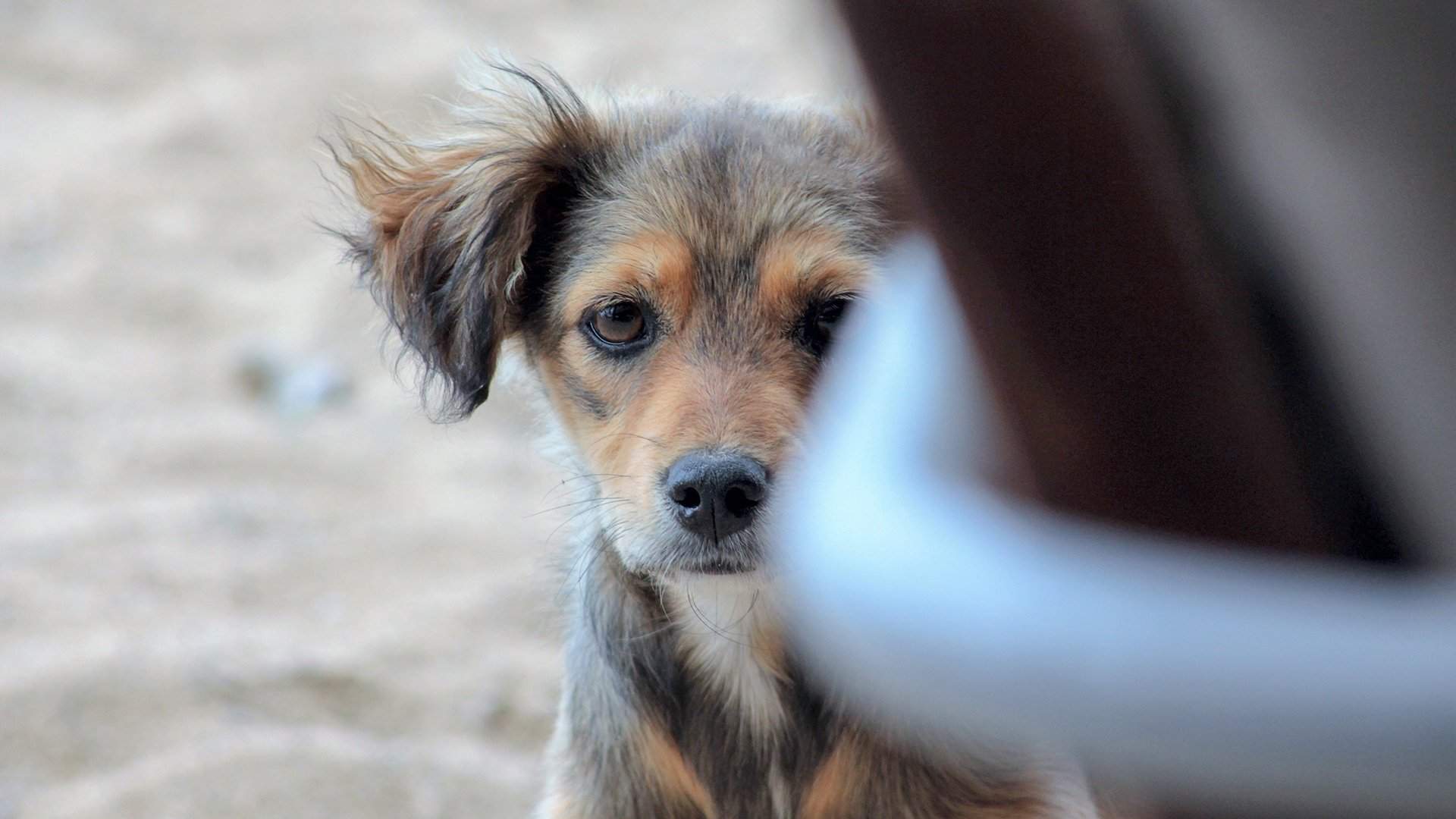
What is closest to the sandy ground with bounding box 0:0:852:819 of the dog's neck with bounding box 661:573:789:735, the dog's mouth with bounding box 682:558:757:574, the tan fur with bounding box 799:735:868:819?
the dog's neck with bounding box 661:573:789:735

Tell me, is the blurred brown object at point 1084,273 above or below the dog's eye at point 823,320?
below

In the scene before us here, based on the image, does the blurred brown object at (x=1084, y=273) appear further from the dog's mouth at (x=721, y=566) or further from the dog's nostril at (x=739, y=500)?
the dog's mouth at (x=721, y=566)

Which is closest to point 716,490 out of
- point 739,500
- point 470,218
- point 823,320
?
point 739,500

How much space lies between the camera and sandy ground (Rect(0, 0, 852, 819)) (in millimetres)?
4199

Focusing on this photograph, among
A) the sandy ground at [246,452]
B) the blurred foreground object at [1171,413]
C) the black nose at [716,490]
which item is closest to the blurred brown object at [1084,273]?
the blurred foreground object at [1171,413]

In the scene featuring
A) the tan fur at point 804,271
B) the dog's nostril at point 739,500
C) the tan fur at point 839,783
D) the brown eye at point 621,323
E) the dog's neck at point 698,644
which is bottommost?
the tan fur at point 839,783

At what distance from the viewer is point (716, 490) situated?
2.61 metres

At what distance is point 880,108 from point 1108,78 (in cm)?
15

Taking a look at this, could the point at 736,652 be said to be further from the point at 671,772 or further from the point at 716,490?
the point at 716,490

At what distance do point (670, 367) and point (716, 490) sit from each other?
1.13 ft

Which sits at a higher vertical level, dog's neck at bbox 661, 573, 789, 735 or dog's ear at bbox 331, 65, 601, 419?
dog's ear at bbox 331, 65, 601, 419

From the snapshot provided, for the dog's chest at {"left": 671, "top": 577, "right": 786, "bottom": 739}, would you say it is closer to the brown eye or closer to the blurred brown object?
the brown eye

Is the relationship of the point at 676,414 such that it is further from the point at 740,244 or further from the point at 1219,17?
the point at 1219,17

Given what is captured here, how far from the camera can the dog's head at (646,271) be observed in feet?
8.91
